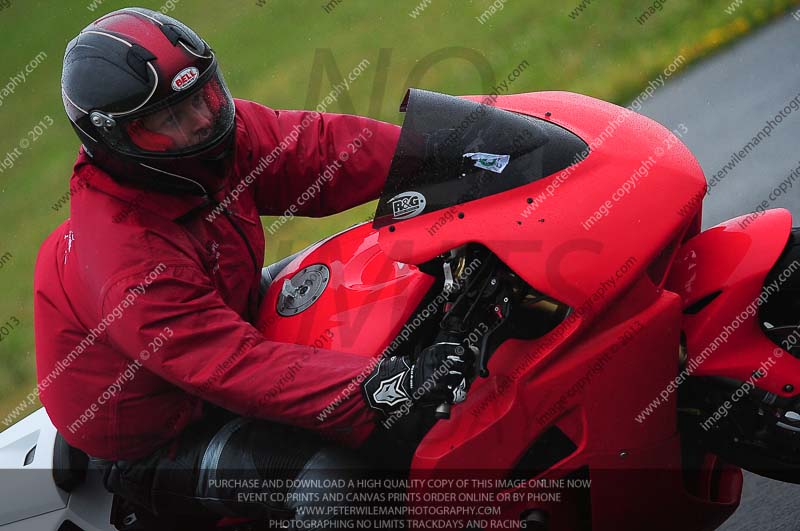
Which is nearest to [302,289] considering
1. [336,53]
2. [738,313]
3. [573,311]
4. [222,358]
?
[222,358]

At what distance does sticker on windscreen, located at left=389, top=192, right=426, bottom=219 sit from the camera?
2754mm

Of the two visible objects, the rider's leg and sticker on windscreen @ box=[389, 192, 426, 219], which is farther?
the rider's leg

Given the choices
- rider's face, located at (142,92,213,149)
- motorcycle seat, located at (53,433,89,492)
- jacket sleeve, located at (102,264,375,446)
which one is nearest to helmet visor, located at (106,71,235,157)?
rider's face, located at (142,92,213,149)

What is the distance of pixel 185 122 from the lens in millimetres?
3072

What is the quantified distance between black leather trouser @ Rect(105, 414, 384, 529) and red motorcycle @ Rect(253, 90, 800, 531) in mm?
259

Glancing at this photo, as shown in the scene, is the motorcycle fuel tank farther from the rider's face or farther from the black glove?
the rider's face

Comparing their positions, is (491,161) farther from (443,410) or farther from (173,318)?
(173,318)

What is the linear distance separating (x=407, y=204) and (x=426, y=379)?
1.61 feet

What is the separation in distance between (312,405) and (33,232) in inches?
212

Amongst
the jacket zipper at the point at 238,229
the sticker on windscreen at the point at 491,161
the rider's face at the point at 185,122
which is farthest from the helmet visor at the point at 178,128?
the sticker on windscreen at the point at 491,161

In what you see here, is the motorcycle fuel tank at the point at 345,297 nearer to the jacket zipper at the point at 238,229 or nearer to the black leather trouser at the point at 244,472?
the jacket zipper at the point at 238,229

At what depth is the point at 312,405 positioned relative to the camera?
2.95 metres

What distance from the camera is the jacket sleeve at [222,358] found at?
2900 millimetres

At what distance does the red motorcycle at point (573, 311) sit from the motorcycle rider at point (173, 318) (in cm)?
14
